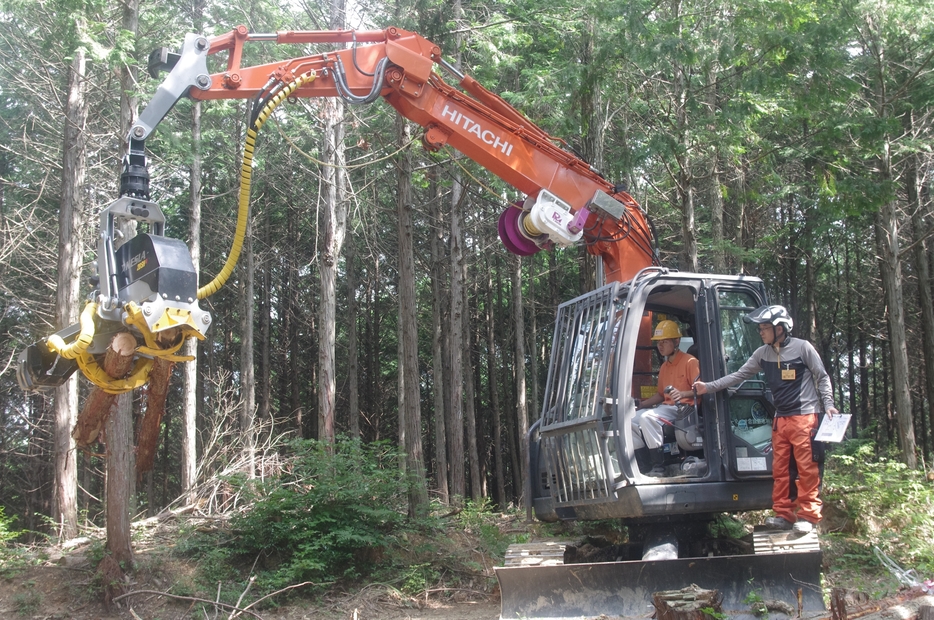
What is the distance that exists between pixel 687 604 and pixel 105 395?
3801 millimetres

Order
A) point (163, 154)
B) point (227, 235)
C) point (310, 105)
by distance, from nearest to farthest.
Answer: point (310, 105) < point (163, 154) < point (227, 235)

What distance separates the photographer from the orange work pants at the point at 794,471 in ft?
20.9

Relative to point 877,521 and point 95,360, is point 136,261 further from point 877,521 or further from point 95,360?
point 877,521

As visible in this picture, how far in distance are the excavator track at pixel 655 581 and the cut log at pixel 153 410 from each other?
9.66 feet

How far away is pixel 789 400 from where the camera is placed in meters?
6.54

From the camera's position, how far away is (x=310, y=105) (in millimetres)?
14805

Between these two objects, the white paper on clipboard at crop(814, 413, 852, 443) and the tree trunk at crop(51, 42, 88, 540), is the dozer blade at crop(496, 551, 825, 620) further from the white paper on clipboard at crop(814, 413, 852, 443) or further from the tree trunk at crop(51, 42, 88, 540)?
the tree trunk at crop(51, 42, 88, 540)

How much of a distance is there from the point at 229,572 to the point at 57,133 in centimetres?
988

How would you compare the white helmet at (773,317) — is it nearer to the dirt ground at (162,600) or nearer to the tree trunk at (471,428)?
the dirt ground at (162,600)

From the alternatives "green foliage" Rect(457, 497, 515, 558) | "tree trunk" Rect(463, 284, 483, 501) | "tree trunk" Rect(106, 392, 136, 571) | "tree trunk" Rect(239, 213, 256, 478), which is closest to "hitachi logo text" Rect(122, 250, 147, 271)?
"tree trunk" Rect(106, 392, 136, 571)

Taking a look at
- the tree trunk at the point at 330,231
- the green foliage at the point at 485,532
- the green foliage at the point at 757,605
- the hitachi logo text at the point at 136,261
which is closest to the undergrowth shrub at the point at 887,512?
the green foliage at the point at 757,605

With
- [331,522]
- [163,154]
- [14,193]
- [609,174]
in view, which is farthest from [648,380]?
[14,193]

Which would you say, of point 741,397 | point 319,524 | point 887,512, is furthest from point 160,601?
point 887,512

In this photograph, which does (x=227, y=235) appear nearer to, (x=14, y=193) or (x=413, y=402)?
(x=14, y=193)
